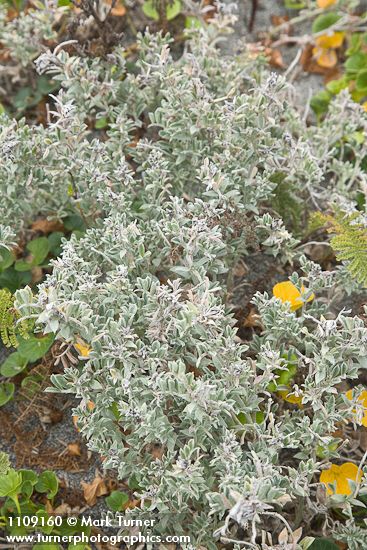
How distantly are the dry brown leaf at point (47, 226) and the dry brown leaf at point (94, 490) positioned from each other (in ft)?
3.43

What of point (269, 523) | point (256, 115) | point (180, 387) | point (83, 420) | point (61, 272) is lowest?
point (269, 523)

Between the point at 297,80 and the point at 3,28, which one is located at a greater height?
the point at 3,28

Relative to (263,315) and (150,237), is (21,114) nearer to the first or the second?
(150,237)

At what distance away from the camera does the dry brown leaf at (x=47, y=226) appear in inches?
119

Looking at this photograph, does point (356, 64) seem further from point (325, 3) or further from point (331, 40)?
point (325, 3)

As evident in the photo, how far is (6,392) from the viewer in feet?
8.68

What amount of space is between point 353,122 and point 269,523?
1.59 meters

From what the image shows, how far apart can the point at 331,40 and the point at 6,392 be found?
2258 mm

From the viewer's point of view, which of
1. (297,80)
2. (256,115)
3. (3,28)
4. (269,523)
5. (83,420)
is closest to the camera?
(83,420)

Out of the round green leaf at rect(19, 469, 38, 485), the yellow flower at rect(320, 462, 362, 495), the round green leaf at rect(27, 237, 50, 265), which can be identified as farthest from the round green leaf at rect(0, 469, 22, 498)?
the yellow flower at rect(320, 462, 362, 495)

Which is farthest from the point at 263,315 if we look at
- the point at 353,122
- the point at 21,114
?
the point at 21,114

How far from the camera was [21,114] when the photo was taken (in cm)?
342

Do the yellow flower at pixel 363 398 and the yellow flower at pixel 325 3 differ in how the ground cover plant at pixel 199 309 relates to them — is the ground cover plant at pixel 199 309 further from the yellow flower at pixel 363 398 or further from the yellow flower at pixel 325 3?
the yellow flower at pixel 325 3

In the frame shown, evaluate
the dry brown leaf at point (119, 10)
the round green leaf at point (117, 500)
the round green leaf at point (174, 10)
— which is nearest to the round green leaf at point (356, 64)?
the round green leaf at point (174, 10)
